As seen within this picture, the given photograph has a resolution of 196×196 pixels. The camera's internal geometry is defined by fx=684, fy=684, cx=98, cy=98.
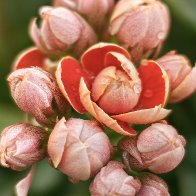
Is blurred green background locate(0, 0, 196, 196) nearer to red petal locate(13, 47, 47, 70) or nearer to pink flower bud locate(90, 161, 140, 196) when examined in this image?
red petal locate(13, 47, 47, 70)

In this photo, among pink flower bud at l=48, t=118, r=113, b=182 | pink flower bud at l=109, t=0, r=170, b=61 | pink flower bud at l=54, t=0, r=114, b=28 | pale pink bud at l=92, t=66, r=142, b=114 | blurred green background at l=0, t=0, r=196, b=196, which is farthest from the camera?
blurred green background at l=0, t=0, r=196, b=196

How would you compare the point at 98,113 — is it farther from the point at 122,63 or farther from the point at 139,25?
the point at 139,25

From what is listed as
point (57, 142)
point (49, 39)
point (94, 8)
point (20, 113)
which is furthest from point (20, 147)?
point (20, 113)

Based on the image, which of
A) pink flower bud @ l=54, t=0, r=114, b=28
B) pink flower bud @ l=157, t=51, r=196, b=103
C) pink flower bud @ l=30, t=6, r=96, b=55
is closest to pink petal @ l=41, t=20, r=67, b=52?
pink flower bud @ l=30, t=6, r=96, b=55

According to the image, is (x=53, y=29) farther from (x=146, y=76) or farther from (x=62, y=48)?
(x=146, y=76)

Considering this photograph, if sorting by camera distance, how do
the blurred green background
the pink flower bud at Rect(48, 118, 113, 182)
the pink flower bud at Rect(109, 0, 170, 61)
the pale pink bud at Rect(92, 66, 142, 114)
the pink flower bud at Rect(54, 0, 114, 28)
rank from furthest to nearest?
1. the blurred green background
2. the pink flower bud at Rect(54, 0, 114, 28)
3. the pink flower bud at Rect(109, 0, 170, 61)
4. the pale pink bud at Rect(92, 66, 142, 114)
5. the pink flower bud at Rect(48, 118, 113, 182)

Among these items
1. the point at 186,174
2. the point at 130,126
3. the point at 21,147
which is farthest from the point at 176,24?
the point at 21,147
